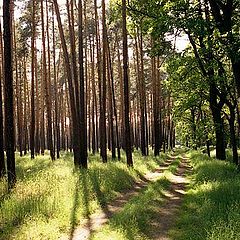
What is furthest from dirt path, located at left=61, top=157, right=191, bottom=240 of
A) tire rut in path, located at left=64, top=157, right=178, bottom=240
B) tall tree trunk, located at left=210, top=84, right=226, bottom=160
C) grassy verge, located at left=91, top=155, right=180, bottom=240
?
tall tree trunk, located at left=210, top=84, right=226, bottom=160

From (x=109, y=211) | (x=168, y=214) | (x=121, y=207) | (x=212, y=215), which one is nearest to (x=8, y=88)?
(x=109, y=211)

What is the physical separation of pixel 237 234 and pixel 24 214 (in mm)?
4924

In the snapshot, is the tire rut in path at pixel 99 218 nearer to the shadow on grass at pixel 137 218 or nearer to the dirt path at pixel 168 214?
the shadow on grass at pixel 137 218

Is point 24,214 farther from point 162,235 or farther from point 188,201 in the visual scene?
point 188,201

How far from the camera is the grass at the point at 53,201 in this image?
25.1 feet

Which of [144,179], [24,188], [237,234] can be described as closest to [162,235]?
[237,234]

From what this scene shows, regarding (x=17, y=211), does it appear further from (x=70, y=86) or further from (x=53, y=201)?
(x=70, y=86)

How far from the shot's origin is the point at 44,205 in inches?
356

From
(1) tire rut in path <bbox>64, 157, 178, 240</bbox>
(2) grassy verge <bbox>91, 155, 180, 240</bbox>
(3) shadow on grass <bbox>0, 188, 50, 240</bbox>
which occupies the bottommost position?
(1) tire rut in path <bbox>64, 157, 178, 240</bbox>

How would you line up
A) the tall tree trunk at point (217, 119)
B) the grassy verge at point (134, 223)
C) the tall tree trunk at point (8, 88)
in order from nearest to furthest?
the grassy verge at point (134, 223) → the tall tree trunk at point (8, 88) → the tall tree trunk at point (217, 119)

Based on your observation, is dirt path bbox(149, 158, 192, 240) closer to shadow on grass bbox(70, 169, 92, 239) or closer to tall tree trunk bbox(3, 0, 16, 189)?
shadow on grass bbox(70, 169, 92, 239)

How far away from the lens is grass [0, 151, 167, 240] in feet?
25.1

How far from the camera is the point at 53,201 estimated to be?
935 centimetres

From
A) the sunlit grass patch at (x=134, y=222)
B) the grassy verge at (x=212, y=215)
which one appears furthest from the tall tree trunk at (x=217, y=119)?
the sunlit grass patch at (x=134, y=222)
